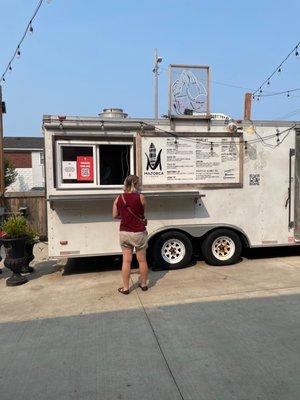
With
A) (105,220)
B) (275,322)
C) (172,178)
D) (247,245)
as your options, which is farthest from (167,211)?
(275,322)

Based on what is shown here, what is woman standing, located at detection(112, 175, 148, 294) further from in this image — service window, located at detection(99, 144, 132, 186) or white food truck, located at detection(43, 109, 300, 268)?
service window, located at detection(99, 144, 132, 186)

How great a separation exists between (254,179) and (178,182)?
144 centimetres

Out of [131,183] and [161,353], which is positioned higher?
[131,183]

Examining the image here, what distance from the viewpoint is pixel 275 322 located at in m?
4.77

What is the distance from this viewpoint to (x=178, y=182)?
738cm

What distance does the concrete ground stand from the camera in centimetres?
346

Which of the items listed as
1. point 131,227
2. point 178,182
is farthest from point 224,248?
point 131,227

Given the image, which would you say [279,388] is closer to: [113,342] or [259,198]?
[113,342]

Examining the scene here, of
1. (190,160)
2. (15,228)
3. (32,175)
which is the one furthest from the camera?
(32,175)

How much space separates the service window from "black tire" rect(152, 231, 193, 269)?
1249 mm

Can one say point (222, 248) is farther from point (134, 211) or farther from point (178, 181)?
point (134, 211)

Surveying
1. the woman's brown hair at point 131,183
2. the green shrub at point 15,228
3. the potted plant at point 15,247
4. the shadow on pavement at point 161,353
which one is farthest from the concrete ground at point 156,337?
the woman's brown hair at point 131,183

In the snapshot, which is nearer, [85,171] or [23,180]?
[85,171]

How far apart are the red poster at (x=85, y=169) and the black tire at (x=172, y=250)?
1.62 m
